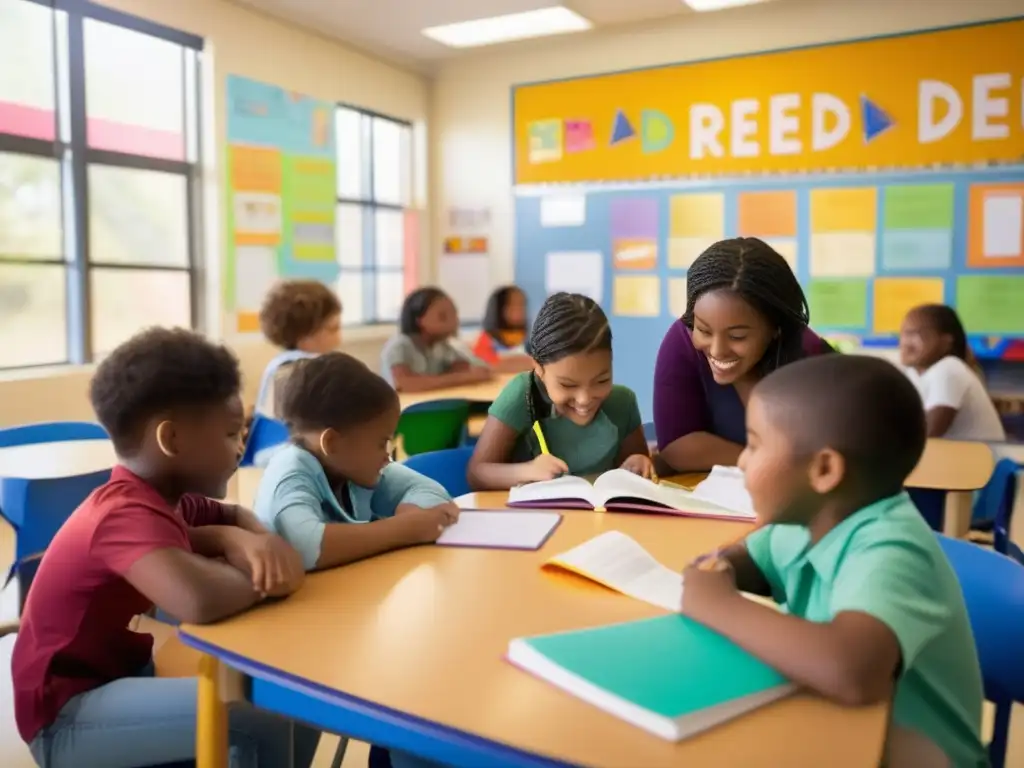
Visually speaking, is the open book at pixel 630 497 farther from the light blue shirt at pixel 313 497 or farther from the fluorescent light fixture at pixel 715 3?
the fluorescent light fixture at pixel 715 3

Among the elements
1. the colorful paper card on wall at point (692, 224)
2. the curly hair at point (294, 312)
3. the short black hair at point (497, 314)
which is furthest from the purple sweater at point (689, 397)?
the colorful paper card on wall at point (692, 224)

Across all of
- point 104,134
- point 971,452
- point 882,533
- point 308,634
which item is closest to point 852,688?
point 882,533

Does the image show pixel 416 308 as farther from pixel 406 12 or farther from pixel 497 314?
pixel 406 12

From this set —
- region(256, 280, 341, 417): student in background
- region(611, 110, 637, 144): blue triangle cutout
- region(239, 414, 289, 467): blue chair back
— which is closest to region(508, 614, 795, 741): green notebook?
region(239, 414, 289, 467): blue chair back

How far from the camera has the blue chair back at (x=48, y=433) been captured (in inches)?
105

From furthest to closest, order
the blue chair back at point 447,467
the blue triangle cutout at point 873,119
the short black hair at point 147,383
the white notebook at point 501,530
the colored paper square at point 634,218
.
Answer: the colored paper square at point 634,218 < the blue triangle cutout at point 873,119 < the blue chair back at point 447,467 < the white notebook at point 501,530 < the short black hair at point 147,383

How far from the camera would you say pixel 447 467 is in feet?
6.53

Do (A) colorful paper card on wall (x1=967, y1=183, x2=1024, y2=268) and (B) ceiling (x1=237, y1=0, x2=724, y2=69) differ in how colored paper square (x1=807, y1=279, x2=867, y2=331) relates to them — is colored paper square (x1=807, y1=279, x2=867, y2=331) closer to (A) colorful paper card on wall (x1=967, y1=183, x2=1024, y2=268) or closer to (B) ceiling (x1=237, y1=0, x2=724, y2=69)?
(A) colorful paper card on wall (x1=967, y1=183, x2=1024, y2=268)

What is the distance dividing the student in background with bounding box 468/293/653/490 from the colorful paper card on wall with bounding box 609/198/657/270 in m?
3.97

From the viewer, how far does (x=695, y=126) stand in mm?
5680

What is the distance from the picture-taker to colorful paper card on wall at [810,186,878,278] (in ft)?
17.2

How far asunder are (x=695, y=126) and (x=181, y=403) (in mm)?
4980

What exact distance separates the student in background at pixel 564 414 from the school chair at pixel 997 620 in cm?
73

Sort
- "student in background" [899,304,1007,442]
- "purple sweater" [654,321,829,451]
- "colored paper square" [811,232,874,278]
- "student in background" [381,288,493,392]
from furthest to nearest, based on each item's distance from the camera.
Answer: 1. "colored paper square" [811,232,874,278]
2. "student in background" [381,288,493,392]
3. "student in background" [899,304,1007,442]
4. "purple sweater" [654,321,829,451]
